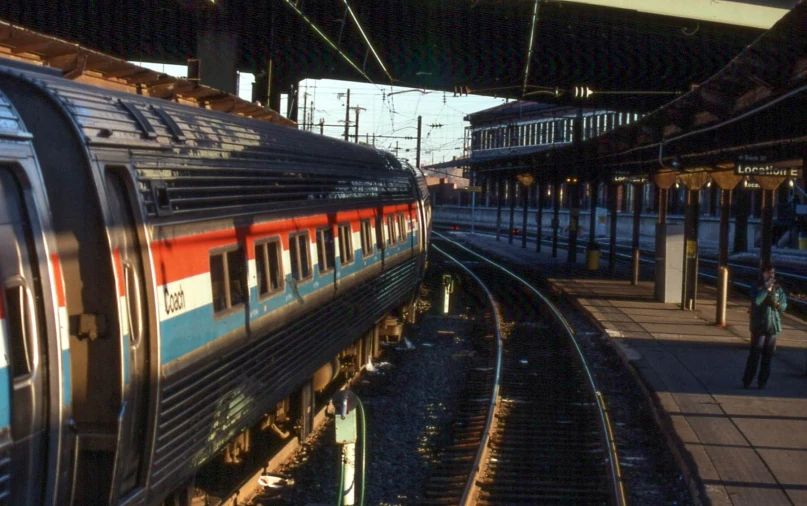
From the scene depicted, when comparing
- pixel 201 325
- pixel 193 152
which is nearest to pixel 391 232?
pixel 193 152

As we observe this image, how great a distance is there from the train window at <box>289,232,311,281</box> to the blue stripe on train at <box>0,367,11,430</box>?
449 centimetres

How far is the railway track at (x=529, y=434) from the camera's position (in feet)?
27.6

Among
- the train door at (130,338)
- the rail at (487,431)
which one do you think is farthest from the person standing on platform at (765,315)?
the train door at (130,338)

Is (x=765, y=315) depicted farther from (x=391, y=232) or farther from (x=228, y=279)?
(x=228, y=279)

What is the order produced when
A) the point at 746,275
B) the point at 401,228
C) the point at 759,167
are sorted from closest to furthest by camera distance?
the point at 759,167 < the point at 401,228 < the point at 746,275

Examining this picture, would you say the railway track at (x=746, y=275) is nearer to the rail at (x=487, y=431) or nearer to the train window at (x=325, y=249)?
the rail at (x=487, y=431)

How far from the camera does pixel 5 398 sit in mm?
3637

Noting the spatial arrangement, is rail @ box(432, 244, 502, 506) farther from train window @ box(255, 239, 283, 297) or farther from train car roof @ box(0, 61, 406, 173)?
train car roof @ box(0, 61, 406, 173)

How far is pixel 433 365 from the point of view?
14750mm

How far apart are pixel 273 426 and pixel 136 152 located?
180 inches

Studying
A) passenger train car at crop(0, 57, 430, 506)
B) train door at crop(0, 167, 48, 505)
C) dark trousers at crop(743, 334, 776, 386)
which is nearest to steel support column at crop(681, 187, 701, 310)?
dark trousers at crop(743, 334, 776, 386)

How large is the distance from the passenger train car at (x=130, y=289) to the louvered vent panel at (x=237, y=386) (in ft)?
0.06

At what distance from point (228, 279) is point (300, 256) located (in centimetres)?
218

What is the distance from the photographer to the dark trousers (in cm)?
1161
